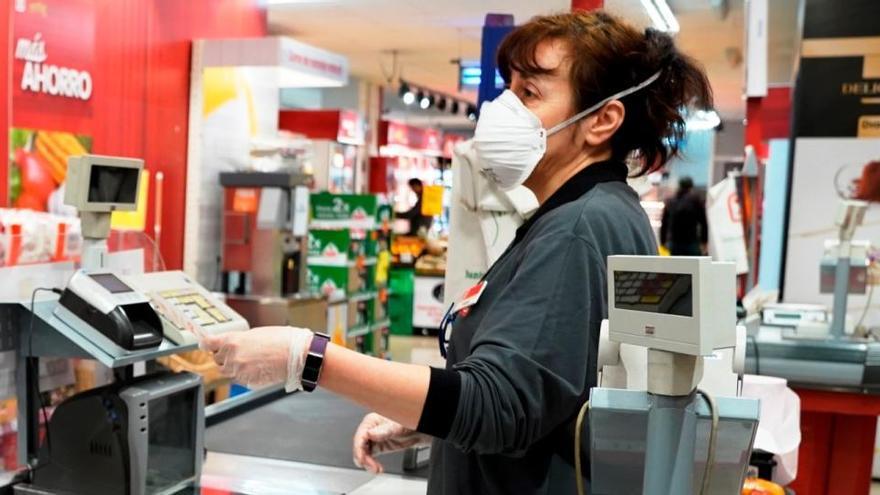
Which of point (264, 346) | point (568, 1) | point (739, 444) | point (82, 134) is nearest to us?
point (739, 444)

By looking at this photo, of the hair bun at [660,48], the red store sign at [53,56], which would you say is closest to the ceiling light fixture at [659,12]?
the hair bun at [660,48]

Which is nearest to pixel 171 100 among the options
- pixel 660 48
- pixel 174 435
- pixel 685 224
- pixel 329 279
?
pixel 329 279

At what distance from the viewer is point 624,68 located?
151 cm

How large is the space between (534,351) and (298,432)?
174 centimetres

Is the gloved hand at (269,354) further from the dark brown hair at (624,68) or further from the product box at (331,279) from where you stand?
the product box at (331,279)

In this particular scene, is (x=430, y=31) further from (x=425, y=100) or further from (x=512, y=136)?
(x=512, y=136)

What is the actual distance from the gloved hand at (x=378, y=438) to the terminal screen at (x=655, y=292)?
816 millimetres

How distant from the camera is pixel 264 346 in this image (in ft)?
4.07

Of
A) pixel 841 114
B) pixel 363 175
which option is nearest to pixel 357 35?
pixel 363 175

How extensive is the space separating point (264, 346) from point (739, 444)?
2.15 feet

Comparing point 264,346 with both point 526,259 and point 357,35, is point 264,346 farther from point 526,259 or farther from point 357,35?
point 357,35

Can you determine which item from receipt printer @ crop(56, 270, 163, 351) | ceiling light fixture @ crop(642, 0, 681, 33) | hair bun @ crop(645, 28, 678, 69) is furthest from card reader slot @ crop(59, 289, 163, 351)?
ceiling light fixture @ crop(642, 0, 681, 33)

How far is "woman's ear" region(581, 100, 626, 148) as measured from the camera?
1511 mm

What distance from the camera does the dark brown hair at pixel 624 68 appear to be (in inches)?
59.0
